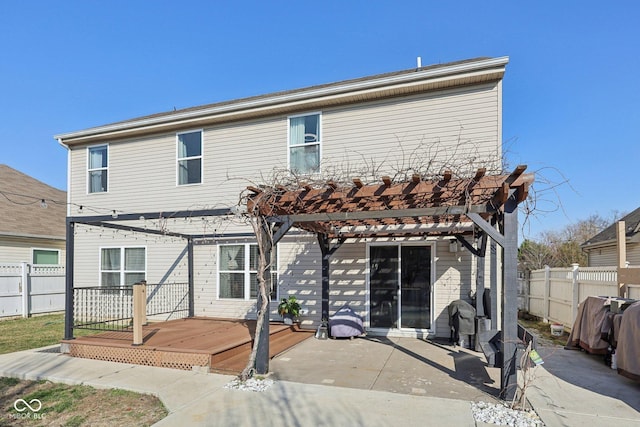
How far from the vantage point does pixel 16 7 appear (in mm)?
8641

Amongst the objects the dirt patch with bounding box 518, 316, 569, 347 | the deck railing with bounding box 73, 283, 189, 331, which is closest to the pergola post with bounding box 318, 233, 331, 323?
the deck railing with bounding box 73, 283, 189, 331

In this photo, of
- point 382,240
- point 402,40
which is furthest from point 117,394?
point 402,40

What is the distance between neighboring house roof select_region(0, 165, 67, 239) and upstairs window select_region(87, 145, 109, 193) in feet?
11.7

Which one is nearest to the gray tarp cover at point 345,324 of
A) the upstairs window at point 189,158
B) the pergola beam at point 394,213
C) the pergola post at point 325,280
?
the pergola post at point 325,280

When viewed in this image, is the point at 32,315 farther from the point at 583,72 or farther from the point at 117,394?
the point at 583,72

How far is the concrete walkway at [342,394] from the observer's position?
12.2 feet

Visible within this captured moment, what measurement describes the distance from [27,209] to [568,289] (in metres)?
A: 18.9

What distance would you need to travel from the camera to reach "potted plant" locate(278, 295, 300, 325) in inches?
323

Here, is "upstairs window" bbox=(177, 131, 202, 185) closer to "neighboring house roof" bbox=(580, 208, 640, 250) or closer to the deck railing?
the deck railing

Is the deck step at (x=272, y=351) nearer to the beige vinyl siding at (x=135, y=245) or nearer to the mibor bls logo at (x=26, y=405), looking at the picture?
the mibor bls logo at (x=26, y=405)

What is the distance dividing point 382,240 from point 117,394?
559 centimetres

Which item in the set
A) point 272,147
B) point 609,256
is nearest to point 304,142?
point 272,147

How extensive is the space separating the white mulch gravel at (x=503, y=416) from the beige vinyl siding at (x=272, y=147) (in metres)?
3.88

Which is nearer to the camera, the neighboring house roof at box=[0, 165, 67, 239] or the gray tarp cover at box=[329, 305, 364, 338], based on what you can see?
the gray tarp cover at box=[329, 305, 364, 338]
